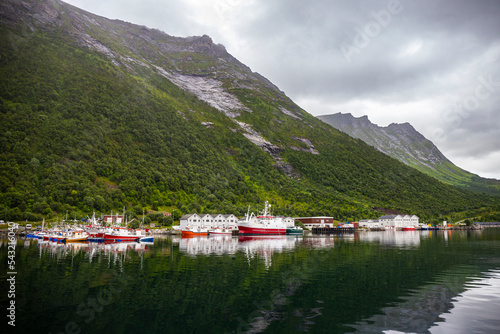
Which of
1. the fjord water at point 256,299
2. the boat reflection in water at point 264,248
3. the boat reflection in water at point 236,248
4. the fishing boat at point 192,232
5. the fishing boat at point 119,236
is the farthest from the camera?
the fishing boat at point 192,232

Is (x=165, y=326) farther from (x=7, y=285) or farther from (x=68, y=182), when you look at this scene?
(x=68, y=182)

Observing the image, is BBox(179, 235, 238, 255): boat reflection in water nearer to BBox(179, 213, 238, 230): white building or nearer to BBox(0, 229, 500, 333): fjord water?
BBox(0, 229, 500, 333): fjord water

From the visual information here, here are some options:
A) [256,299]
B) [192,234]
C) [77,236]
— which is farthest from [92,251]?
[192,234]

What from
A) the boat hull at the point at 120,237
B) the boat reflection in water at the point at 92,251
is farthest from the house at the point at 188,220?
the boat reflection in water at the point at 92,251


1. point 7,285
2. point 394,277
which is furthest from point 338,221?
point 7,285

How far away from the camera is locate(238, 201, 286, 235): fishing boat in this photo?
131500 mm

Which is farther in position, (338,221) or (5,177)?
(338,221)

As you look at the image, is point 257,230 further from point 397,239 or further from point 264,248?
point 264,248

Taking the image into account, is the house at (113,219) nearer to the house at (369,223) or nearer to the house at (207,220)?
the house at (207,220)

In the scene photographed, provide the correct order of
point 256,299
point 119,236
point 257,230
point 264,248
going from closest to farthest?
point 256,299 → point 264,248 → point 119,236 → point 257,230

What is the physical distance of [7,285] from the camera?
26.2 m

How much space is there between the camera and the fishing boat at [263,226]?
132m

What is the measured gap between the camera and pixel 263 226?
134m

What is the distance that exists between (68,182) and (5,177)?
23367 millimetres
